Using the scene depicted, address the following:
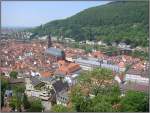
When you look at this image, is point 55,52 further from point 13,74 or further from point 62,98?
point 62,98

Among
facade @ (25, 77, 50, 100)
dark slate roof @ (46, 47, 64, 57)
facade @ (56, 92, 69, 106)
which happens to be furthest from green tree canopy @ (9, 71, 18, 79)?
dark slate roof @ (46, 47, 64, 57)

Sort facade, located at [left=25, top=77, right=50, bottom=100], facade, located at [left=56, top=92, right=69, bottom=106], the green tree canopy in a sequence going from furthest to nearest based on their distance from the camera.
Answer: the green tree canopy < facade, located at [left=25, top=77, right=50, bottom=100] < facade, located at [left=56, top=92, right=69, bottom=106]

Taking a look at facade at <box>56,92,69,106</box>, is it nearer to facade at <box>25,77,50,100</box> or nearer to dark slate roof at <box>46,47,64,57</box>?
facade at <box>25,77,50,100</box>

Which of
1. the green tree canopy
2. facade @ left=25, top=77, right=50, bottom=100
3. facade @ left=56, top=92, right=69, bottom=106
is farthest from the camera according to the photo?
the green tree canopy

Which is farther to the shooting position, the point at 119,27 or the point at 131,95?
the point at 119,27

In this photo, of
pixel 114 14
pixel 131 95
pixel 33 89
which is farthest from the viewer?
pixel 114 14

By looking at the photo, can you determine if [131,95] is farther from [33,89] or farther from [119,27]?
[119,27]

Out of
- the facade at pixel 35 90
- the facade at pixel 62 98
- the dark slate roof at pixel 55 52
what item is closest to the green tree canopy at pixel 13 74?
the facade at pixel 35 90

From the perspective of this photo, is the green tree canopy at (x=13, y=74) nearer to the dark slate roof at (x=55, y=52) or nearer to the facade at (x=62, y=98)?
the facade at (x=62, y=98)

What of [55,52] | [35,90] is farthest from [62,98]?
[55,52]

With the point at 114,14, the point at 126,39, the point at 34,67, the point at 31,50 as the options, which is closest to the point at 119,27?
the point at 126,39

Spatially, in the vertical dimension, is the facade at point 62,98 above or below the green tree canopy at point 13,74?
below
